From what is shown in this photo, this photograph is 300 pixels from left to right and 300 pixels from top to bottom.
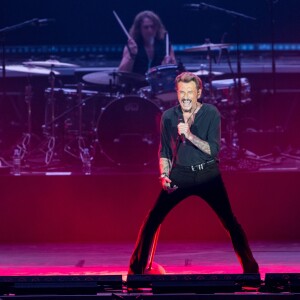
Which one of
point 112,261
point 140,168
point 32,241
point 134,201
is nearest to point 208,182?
point 112,261

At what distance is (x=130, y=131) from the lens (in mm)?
11477

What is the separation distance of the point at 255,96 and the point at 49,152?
138 inches

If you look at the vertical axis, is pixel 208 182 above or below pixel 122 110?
below

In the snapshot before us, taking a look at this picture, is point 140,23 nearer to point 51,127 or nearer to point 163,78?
point 163,78

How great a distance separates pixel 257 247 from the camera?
8820mm

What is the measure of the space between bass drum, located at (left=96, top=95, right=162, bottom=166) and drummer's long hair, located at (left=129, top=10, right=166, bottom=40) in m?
1.30

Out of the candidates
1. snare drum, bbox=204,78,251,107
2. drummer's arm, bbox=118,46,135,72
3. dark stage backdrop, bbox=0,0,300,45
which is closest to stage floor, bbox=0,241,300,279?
snare drum, bbox=204,78,251,107

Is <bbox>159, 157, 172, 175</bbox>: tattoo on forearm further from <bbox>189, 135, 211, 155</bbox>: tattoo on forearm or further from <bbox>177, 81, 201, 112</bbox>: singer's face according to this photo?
<bbox>177, 81, 201, 112</bbox>: singer's face

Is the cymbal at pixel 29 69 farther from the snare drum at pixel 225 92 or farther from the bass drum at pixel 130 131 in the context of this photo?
the snare drum at pixel 225 92

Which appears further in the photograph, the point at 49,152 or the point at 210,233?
the point at 49,152

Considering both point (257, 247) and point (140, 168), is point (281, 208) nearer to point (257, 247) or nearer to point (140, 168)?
point (257, 247)

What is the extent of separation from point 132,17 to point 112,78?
4.41 feet

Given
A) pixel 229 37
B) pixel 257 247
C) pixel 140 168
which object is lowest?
pixel 257 247

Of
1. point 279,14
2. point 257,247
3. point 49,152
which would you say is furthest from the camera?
point 279,14
